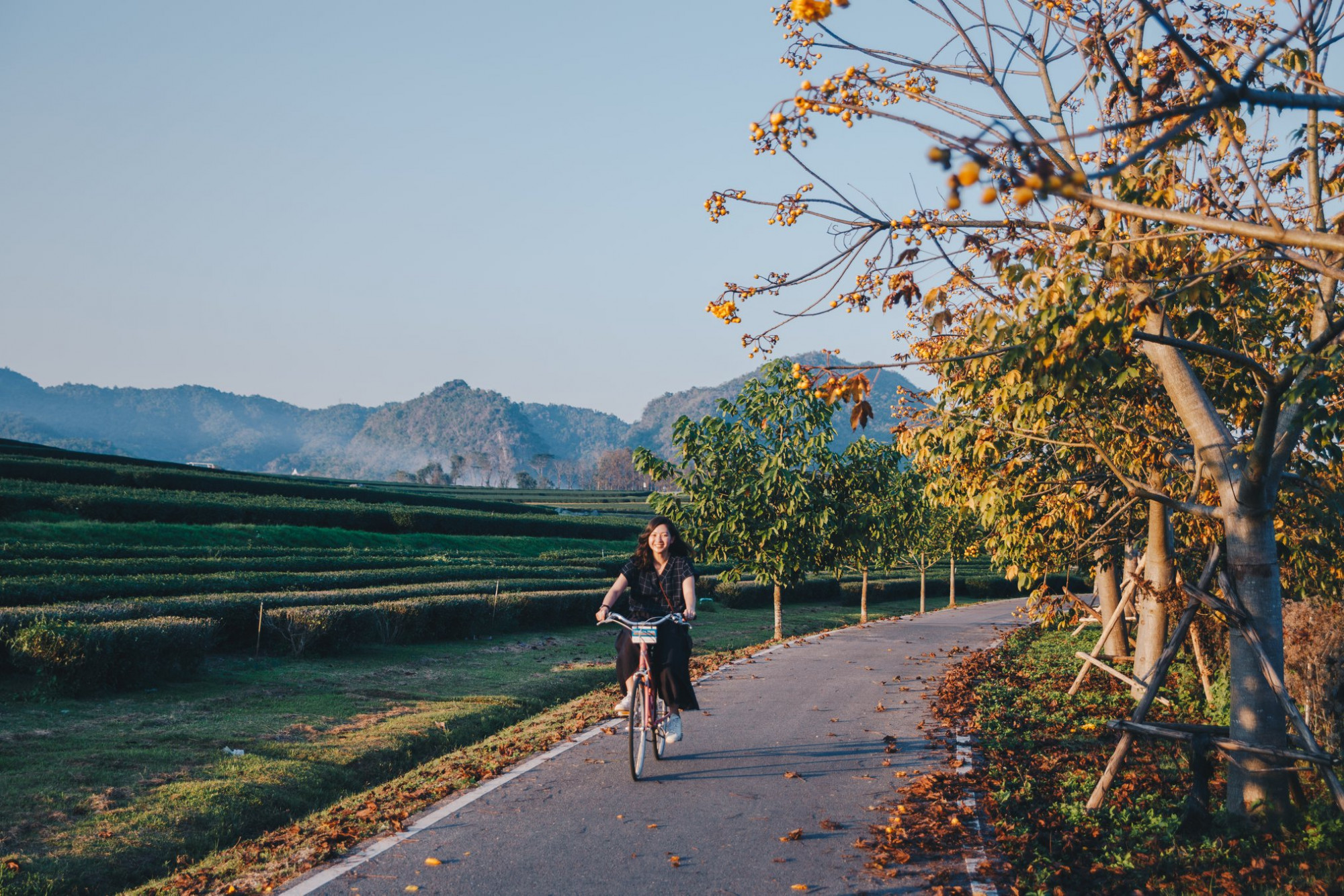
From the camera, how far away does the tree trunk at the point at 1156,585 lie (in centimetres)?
1168

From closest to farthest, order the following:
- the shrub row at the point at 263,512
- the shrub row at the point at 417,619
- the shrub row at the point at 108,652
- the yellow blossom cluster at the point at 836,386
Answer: the yellow blossom cluster at the point at 836,386 < the shrub row at the point at 108,652 < the shrub row at the point at 417,619 < the shrub row at the point at 263,512

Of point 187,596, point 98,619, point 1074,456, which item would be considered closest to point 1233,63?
point 1074,456

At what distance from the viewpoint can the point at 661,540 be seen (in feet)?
27.5

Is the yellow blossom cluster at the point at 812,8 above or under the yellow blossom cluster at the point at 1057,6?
under

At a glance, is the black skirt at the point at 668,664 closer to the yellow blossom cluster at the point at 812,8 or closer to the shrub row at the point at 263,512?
the yellow blossom cluster at the point at 812,8

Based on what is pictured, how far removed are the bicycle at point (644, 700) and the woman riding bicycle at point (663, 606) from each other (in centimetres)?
7

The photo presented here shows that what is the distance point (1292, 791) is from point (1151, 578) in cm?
625

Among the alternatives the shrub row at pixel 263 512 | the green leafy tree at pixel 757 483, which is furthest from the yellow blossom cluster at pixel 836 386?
the shrub row at pixel 263 512

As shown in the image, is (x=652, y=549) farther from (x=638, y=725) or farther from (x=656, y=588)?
(x=638, y=725)

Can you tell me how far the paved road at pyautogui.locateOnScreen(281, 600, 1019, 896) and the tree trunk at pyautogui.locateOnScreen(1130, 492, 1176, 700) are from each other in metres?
3.16

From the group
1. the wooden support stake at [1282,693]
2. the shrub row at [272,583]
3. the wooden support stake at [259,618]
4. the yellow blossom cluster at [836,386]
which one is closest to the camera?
the yellow blossom cluster at [836,386]

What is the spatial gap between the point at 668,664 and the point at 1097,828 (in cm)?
347

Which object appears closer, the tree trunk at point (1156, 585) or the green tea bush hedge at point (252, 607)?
the tree trunk at point (1156, 585)

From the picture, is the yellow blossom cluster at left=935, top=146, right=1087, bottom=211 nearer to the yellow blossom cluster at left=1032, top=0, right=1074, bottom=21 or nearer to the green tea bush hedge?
the yellow blossom cluster at left=1032, top=0, right=1074, bottom=21
